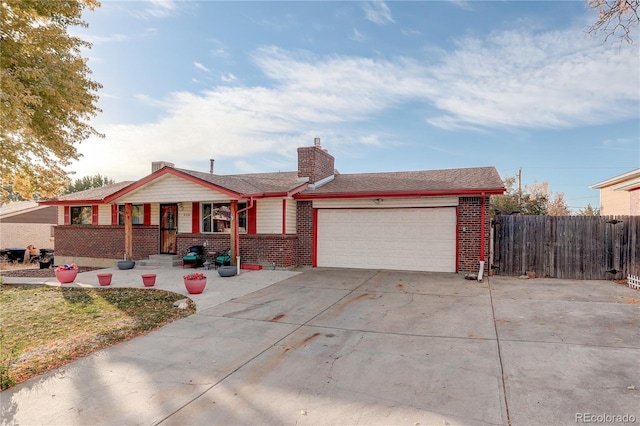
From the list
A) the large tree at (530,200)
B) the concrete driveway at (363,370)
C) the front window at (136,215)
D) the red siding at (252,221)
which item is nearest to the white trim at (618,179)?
the large tree at (530,200)

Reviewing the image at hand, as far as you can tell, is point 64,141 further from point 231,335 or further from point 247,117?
point 231,335

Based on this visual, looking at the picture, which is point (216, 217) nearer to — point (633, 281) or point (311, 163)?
point (311, 163)

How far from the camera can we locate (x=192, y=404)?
11.3 feet

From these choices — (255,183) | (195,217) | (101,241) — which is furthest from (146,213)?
(255,183)

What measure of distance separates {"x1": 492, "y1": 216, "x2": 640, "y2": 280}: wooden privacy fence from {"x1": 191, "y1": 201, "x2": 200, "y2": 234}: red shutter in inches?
435

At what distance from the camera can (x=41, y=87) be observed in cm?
843

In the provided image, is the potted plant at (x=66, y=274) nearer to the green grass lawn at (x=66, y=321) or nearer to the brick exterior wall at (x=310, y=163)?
the green grass lawn at (x=66, y=321)

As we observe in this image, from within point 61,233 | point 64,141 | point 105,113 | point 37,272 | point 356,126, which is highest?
point 356,126

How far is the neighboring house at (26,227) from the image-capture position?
23.5 metres

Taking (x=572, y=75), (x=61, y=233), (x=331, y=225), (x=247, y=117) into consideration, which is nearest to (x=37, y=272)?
(x=61, y=233)

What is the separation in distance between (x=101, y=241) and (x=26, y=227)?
13624 millimetres

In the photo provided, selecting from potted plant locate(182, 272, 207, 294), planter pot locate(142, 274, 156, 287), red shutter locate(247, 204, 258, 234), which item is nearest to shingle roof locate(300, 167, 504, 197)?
red shutter locate(247, 204, 258, 234)

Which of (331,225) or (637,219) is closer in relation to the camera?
(637,219)

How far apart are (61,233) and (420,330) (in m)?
18.0
